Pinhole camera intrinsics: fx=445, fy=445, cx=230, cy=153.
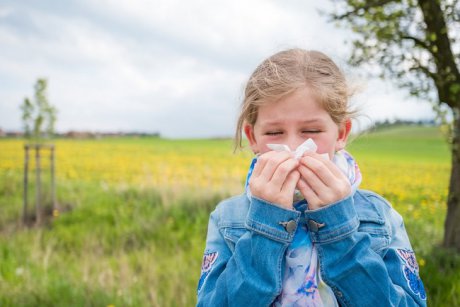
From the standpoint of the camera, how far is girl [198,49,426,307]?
1.48 meters

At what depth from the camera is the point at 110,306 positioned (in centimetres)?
337

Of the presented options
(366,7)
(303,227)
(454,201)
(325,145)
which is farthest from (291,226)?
(366,7)

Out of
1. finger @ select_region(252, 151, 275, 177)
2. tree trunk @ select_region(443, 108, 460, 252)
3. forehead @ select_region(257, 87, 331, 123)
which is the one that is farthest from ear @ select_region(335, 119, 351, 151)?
tree trunk @ select_region(443, 108, 460, 252)

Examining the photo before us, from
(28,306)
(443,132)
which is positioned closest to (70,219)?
(28,306)

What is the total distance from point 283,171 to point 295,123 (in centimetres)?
26

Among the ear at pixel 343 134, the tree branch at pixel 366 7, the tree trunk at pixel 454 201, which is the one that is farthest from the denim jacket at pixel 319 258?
the tree branch at pixel 366 7

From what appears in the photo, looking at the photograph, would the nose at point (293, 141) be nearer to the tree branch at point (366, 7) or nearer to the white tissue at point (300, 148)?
the white tissue at point (300, 148)

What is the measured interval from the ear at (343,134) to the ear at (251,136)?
33 centimetres

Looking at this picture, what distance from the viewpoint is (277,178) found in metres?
1.46

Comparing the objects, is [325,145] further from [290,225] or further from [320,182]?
[290,225]

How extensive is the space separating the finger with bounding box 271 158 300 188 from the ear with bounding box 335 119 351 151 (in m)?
0.41

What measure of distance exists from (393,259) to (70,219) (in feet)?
22.8

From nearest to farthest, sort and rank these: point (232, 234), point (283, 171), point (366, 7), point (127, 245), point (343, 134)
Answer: point (283, 171) < point (232, 234) < point (343, 134) < point (366, 7) < point (127, 245)

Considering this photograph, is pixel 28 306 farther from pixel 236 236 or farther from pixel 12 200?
pixel 12 200
